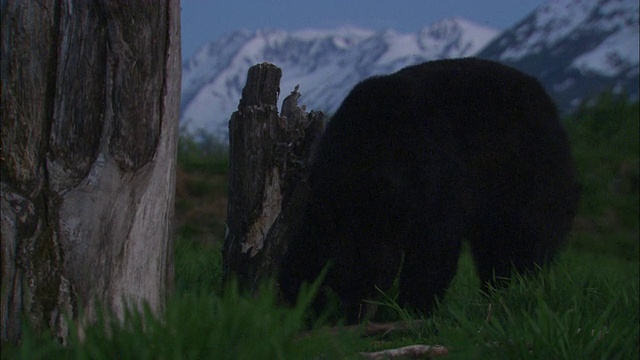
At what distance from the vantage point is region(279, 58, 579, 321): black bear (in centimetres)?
350

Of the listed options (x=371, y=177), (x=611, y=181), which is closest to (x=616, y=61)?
(x=611, y=181)

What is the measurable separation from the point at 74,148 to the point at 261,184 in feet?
5.12

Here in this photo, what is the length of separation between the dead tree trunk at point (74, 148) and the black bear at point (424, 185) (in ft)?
3.36

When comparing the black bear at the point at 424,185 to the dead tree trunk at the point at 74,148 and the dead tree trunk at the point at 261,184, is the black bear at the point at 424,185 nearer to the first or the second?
the dead tree trunk at the point at 261,184

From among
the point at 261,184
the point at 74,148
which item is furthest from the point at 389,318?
the point at 74,148

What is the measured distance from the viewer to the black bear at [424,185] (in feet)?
11.5

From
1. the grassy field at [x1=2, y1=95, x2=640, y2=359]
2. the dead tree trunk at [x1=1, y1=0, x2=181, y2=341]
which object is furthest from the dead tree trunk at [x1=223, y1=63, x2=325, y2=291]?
the dead tree trunk at [x1=1, y1=0, x2=181, y2=341]

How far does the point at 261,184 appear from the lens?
4.08 metres

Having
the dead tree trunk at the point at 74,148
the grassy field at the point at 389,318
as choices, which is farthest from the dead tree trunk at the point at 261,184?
the dead tree trunk at the point at 74,148

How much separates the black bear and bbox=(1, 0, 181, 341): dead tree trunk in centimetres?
103

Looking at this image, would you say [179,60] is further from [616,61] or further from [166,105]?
[616,61]

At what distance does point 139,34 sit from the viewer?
269cm

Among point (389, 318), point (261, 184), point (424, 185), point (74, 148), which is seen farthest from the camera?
point (261, 184)

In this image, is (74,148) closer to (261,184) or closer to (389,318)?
(261,184)
